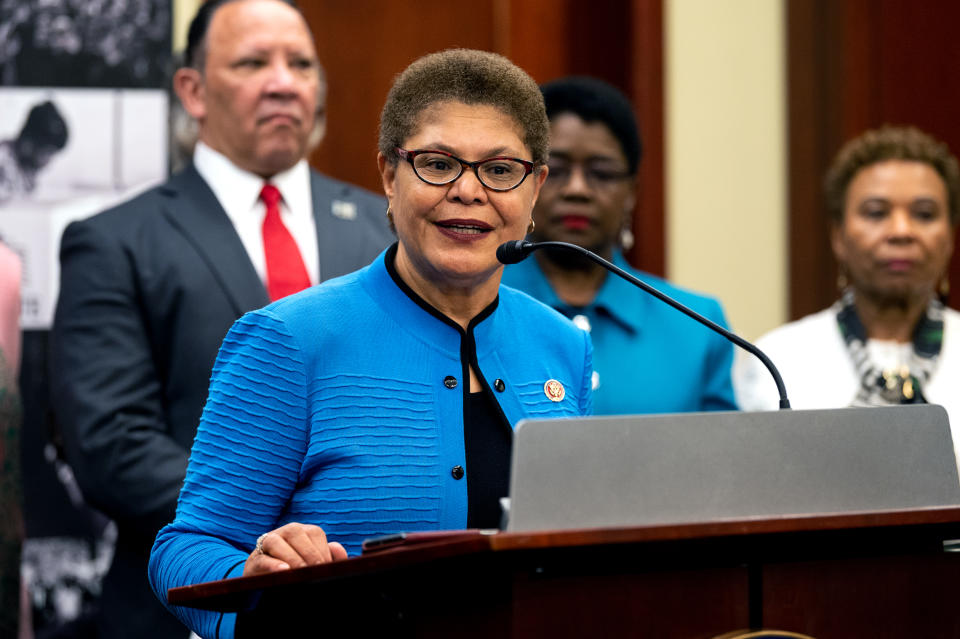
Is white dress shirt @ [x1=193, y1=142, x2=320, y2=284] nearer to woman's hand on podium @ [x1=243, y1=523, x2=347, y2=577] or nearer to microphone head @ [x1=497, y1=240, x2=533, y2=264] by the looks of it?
microphone head @ [x1=497, y1=240, x2=533, y2=264]

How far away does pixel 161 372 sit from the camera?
2646 mm

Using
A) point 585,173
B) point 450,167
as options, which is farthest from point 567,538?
point 585,173

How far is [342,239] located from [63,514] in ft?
3.60

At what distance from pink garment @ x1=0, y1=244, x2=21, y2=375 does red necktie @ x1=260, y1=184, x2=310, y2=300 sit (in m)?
0.70

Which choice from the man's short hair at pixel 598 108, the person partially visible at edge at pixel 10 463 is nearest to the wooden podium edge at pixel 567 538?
the person partially visible at edge at pixel 10 463

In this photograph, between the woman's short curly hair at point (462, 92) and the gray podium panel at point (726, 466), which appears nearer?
the gray podium panel at point (726, 466)

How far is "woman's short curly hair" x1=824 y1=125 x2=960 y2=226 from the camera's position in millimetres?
3367

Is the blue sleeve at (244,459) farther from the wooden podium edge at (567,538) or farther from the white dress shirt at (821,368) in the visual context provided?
the white dress shirt at (821,368)

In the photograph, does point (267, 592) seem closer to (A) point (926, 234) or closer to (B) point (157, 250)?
(B) point (157, 250)

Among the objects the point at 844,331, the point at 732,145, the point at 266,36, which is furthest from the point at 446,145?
the point at 732,145

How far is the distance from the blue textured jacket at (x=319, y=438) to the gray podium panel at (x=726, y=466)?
46 centimetres

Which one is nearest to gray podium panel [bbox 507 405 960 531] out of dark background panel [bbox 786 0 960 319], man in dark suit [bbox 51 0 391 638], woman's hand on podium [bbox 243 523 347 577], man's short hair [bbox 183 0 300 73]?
woman's hand on podium [bbox 243 523 347 577]

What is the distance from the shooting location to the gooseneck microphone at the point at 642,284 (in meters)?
1.65

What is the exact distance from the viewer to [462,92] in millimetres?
1830
